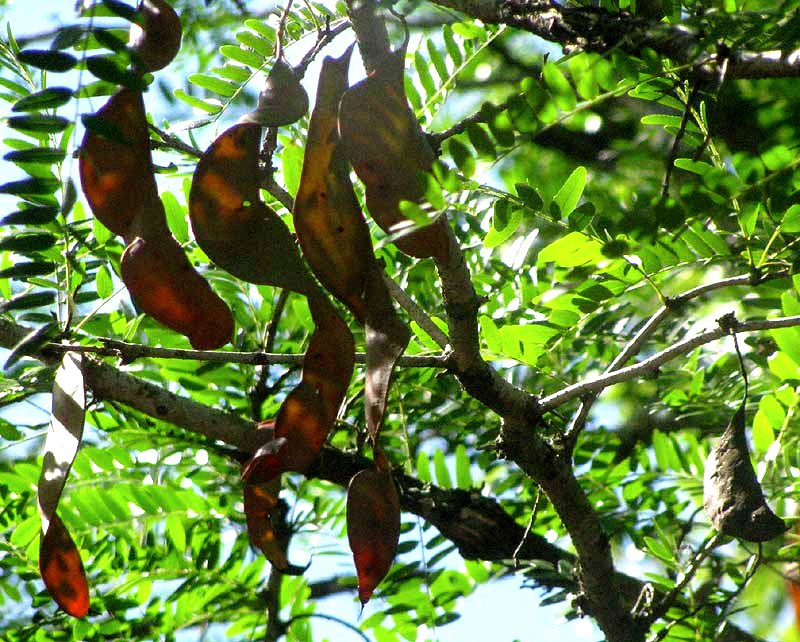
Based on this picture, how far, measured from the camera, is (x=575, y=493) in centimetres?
115

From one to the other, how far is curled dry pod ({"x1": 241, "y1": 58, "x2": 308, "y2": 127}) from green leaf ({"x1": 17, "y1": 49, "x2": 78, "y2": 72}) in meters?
0.15

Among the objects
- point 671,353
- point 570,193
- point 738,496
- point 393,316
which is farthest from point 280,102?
point 738,496

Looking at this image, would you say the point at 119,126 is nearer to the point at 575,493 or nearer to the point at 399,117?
the point at 399,117

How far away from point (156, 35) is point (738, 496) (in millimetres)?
675

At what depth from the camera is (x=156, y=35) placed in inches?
35.1

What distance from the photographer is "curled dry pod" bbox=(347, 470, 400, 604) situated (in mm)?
869

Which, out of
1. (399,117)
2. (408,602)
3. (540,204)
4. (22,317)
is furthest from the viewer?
(408,602)

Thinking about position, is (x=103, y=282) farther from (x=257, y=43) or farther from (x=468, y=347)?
(x=468, y=347)

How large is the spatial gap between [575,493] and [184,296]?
0.53 metres

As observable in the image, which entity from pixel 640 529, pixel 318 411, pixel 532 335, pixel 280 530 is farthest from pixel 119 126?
pixel 640 529

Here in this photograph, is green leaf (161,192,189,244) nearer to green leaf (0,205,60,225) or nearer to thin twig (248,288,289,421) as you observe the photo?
thin twig (248,288,289,421)

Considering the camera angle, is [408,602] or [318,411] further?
[408,602]

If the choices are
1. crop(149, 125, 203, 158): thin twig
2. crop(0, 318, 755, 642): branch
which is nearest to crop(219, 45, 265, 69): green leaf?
crop(149, 125, 203, 158): thin twig

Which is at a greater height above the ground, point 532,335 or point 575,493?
point 532,335
